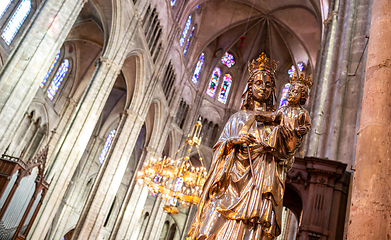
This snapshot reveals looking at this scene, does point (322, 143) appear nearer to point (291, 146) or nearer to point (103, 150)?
point (291, 146)

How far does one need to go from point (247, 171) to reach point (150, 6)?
13627mm

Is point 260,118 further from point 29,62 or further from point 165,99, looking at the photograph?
point 165,99

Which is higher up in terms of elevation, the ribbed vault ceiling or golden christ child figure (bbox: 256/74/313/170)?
the ribbed vault ceiling

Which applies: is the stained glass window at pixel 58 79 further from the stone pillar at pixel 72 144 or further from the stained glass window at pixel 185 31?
the stained glass window at pixel 185 31

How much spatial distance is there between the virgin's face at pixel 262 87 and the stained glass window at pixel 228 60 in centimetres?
2080

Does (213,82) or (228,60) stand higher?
(228,60)

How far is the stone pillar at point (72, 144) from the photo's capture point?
10.4 m

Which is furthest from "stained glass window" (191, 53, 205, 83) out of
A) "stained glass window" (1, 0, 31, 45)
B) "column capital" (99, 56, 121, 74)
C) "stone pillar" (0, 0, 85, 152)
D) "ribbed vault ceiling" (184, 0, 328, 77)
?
"stone pillar" (0, 0, 85, 152)

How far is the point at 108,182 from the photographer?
14.3 metres

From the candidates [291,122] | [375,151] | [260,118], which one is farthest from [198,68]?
[375,151]

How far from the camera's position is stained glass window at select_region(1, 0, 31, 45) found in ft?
45.0

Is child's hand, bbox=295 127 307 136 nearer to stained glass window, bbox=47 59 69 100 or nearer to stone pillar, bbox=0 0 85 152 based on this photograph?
stone pillar, bbox=0 0 85 152

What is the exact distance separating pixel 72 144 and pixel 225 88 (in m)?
14.8

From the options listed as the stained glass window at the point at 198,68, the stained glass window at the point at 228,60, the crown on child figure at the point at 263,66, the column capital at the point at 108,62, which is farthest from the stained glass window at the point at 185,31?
the crown on child figure at the point at 263,66
